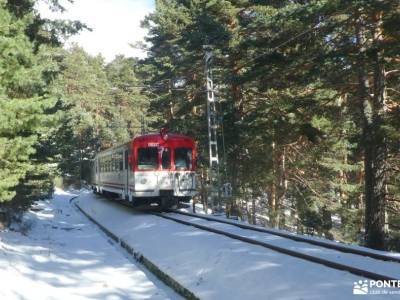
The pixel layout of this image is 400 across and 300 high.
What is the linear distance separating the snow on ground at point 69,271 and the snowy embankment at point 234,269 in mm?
624

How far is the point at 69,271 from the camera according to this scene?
419 inches

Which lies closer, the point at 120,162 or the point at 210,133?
the point at 210,133

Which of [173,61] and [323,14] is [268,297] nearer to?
[323,14]

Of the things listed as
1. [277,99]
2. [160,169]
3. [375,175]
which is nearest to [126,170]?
[160,169]

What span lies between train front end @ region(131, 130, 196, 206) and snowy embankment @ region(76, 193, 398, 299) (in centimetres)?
492

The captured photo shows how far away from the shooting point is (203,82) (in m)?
30.3

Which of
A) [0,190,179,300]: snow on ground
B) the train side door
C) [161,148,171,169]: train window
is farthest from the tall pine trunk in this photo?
the train side door

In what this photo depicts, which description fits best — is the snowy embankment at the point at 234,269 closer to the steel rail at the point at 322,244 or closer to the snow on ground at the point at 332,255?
the snow on ground at the point at 332,255

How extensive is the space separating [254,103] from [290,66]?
387 inches

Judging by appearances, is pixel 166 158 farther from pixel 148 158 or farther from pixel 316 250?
pixel 316 250

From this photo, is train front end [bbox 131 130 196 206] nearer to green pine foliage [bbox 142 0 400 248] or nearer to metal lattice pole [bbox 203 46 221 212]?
metal lattice pole [bbox 203 46 221 212]

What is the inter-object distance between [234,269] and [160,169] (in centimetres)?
1064

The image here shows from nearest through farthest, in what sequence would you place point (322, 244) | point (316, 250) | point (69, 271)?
point (316, 250) < point (322, 244) < point (69, 271)

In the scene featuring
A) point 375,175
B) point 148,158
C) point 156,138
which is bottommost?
point 375,175
